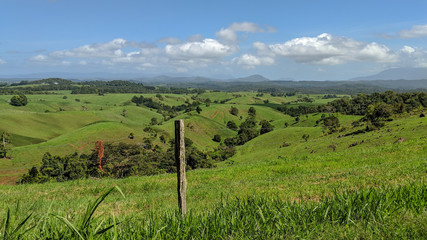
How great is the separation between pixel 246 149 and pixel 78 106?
15205 cm

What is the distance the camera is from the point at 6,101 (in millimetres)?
162000

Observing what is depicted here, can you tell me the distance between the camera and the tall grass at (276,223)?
395 centimetres

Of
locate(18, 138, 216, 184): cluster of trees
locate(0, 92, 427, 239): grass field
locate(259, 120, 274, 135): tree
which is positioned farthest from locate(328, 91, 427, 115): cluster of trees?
locate(0, 92, 427, 239): grass field

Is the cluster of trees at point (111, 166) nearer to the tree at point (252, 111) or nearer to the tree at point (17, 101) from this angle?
the tree at point (252, 111)

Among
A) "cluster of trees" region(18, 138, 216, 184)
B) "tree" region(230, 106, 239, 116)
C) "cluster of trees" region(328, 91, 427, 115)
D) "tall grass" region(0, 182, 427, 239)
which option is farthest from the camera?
"tree" region(230, 106, 239, 116)

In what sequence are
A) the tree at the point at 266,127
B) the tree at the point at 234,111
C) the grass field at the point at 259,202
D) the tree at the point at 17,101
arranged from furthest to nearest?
the tree at the point at 234,111 → the tree at the point at 17,101 → the tree at the point at 266,127 → the grass field at the point at 259,202

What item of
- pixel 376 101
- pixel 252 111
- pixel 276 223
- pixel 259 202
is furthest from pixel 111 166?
pixel 252 111

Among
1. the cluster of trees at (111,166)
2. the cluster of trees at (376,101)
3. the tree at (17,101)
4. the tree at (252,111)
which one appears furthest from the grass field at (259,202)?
the tree at (17,101)

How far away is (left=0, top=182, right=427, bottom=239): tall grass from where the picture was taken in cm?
395

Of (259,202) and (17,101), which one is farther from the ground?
(259,202)

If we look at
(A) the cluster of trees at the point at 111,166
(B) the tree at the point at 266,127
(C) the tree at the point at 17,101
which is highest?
(C) the tree at the point at 17,101

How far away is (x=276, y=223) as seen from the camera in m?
4.53

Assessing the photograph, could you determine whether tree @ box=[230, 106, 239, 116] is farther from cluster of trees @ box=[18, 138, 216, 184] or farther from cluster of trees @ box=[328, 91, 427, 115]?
cluster of trees @ box=[18, 138, 216, 184]

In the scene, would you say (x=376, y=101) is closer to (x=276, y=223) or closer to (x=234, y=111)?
(x=234, y=111)
